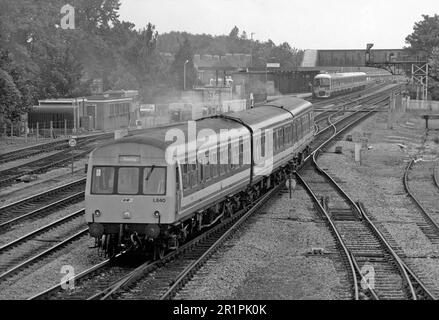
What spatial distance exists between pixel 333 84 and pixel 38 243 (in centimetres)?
7048

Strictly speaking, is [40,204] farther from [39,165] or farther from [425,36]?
[425,36]

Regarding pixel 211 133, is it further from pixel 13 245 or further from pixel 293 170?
pixel 293 170

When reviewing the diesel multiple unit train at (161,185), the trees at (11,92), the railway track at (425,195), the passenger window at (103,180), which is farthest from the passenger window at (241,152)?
the trees at (11,92)

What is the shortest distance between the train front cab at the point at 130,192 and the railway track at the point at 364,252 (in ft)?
13.3

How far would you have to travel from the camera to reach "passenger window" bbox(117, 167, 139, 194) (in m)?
16.4

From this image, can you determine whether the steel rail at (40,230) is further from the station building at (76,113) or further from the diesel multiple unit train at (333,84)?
the diesel multiple unit train at (333,84)

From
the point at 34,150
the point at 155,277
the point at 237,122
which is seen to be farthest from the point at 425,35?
the point at 155,277

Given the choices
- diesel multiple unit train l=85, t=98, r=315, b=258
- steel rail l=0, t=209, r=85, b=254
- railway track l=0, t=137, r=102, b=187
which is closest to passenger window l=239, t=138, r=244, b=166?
diesel multiple unit train l=85, t=98, r=315, b=258

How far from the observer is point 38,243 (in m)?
19.5

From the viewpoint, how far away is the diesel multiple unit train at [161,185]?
16375mm

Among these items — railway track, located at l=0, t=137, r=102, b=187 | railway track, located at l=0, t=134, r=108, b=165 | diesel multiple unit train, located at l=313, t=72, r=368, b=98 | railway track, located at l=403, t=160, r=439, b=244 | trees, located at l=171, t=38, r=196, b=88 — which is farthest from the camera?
diesel multiple unit train, located at l=313, t=72, r=368, b=98

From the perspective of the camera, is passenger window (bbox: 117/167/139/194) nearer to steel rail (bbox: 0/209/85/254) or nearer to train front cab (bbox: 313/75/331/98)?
steel rail (bbox: 0/209/85/254)
